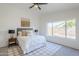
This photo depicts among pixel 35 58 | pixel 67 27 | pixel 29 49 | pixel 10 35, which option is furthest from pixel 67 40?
pixel 35 58

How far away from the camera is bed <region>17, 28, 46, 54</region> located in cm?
268

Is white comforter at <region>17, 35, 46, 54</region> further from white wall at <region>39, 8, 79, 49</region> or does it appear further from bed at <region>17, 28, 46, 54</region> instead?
white wall at <region>39, 8, 79, 49</region>

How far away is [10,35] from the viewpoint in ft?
8.69

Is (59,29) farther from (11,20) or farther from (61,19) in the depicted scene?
(11,20)

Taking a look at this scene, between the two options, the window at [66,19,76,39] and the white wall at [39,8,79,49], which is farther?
the window at [66,19,76,39]

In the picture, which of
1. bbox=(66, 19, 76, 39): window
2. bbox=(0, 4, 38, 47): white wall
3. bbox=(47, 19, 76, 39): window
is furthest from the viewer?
bbox=(66, 19, 76, 39): window

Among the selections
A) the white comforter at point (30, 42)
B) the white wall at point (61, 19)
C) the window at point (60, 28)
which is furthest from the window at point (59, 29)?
the white comforter at point (30, 42)

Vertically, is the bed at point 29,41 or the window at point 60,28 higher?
the window at point 60,28

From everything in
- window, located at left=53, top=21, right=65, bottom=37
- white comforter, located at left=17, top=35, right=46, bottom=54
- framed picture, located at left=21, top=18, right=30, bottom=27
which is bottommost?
white comforter, located at left=17, top=35, right=46, bottom=54

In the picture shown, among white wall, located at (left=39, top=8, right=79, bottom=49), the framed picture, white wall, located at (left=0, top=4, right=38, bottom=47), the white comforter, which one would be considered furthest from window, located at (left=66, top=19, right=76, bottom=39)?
the framed picture

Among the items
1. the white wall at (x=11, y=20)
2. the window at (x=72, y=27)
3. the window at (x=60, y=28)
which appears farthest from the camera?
the window at (x=72, y=27)

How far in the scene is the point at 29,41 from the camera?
3.12 m

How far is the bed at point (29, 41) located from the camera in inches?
106

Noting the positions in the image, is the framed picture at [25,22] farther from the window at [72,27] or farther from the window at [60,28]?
the window at [72,27]
